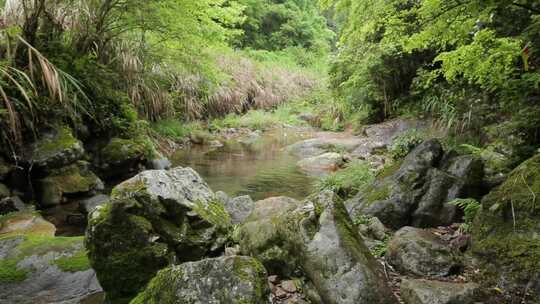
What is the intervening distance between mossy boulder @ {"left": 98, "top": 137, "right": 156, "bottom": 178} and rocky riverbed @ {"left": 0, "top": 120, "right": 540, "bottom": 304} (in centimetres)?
183

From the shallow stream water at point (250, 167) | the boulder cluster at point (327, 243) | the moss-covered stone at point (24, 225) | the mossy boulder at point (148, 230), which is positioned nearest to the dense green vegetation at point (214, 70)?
the boulder cluster at point (327, 243)

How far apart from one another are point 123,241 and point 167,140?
725 cm

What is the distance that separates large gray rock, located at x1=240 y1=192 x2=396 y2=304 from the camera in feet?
8.45

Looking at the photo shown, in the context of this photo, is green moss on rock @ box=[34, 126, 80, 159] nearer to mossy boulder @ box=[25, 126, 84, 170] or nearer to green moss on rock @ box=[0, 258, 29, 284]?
mossy boulder @ box=[25, 126, 84, 170]

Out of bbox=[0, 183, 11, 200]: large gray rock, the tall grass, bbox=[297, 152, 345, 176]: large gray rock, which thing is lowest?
bbox=[297, 152, 345, 176]: large gray rock

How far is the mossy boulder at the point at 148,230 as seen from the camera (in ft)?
10.6

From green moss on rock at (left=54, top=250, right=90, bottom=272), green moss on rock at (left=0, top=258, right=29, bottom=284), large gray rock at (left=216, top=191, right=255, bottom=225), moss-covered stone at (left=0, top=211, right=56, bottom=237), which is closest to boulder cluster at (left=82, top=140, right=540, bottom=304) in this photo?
green moss on rock at (left=54, top=250, right=90, bottom=272)

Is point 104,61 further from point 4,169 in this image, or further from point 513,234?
point 513,234

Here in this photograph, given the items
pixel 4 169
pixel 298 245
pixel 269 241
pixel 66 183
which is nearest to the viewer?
pixel 298 245

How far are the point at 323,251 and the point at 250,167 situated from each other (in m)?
6.04

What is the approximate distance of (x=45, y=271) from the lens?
3.63 metres

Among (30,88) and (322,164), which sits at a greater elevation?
(30,88)

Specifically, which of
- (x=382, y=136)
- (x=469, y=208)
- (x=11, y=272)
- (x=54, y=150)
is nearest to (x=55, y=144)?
(x=54, y=150)

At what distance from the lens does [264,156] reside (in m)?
10.1
